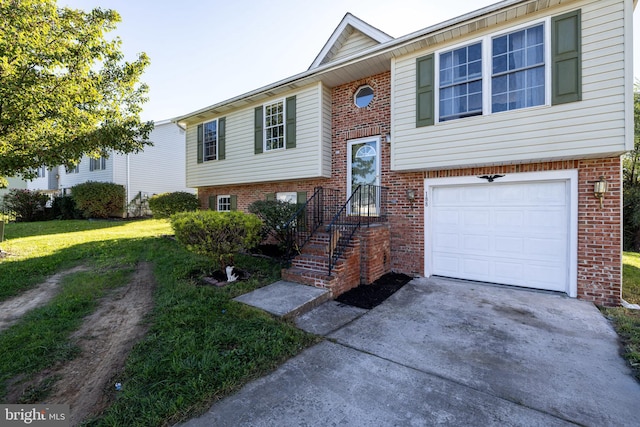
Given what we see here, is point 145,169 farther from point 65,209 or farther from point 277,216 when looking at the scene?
point 277,216

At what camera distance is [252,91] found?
344 inches

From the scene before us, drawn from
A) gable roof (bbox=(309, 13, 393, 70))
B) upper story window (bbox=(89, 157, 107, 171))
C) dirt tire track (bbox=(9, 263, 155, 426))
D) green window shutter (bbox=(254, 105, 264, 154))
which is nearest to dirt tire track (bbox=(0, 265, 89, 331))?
dirt tire track (bbox=(9, 263, 155, 426))

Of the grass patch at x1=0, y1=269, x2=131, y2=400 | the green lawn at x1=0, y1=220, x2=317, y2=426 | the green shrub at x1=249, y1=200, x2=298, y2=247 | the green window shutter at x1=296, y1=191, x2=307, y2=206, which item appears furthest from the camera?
the green window shutter at x1=296, y1=191, x2=307, y2=206

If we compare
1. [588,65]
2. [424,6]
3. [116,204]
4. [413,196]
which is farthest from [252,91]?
[116,204]

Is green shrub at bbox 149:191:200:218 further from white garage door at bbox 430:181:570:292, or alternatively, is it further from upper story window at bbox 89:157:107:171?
white garage door at bbox 430:181:570:292

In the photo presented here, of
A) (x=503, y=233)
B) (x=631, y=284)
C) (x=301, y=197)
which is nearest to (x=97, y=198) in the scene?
(x=301, y=197)

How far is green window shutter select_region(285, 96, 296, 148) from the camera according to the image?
8203 millimetres

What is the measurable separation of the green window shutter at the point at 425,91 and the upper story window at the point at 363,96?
158 centimetres

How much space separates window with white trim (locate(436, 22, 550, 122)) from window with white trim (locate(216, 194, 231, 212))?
7.86 meters

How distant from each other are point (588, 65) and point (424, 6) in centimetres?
390

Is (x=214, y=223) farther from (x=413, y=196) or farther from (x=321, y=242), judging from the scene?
(x=413, y=196)

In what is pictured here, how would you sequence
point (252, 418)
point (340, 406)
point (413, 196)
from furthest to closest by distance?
point (413, 196)
point (340, 406)
point (252, 418)

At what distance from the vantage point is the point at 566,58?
4809 millimetres

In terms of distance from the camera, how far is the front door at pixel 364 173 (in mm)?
7223
